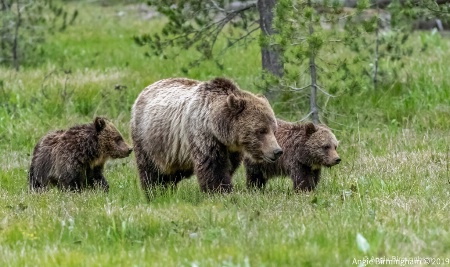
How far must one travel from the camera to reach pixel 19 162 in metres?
11.0

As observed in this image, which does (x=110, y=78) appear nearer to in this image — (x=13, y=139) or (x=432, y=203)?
(x=13, y=139)

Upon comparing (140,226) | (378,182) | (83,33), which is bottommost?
(83,33)

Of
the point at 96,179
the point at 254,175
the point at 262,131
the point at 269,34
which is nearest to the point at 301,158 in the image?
the point at 254,175

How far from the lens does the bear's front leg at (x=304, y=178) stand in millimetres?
8602

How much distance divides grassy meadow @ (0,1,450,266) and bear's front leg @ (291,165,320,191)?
0.38 feet

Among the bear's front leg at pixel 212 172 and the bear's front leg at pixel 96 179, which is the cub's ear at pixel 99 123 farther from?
the bear's front leg at pixel 212 172

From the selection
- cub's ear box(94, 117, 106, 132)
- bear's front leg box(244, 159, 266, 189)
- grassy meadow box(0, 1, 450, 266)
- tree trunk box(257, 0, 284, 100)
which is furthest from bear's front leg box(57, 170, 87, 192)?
tree trunk box(257, 0, 284, 100)

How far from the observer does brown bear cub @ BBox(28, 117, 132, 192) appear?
360 inches

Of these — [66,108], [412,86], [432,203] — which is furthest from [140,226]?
[412,86]

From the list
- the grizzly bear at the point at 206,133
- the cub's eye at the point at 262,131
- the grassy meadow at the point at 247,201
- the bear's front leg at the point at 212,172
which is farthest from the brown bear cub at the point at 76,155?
the cub's eye at the point at 262,131

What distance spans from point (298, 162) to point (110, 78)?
705cm

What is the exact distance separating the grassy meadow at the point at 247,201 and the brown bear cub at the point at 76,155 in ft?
0.92

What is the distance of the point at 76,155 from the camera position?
919 centimetres

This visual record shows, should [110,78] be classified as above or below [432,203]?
below
